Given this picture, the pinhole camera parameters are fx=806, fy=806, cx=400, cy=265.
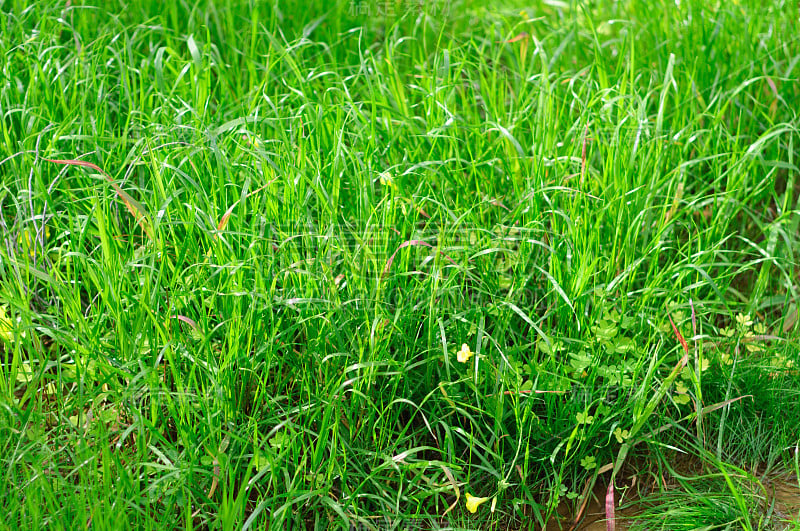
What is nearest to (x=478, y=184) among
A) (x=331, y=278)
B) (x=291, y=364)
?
(x=331, y=278)

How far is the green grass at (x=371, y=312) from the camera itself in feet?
6.24

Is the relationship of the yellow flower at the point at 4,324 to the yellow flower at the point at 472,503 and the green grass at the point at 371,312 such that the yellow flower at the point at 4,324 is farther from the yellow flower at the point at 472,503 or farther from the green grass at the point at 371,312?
the yellow flower at the point at 472,503

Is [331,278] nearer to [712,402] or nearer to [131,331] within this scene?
[131,331]

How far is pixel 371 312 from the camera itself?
205cm

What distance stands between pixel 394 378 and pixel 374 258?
0.31m

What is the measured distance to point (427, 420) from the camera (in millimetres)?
2086

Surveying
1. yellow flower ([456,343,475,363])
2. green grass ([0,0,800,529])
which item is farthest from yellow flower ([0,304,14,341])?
yellow flower ([456,343,475,363])

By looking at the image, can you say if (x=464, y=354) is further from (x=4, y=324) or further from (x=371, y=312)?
(x=4, y=324)

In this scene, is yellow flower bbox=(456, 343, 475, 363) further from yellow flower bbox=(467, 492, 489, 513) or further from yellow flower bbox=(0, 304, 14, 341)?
yellow flower bbox=(0, 304, 14, 341)

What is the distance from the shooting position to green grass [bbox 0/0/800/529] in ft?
6.24

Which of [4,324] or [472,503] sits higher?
[4,324]

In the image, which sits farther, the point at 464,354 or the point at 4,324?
the point at 4,324

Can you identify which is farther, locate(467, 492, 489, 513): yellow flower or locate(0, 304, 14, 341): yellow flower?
locate(0, 304, 14, 341): yellow flower

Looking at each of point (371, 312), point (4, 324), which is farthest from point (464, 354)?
point (4, 324)
